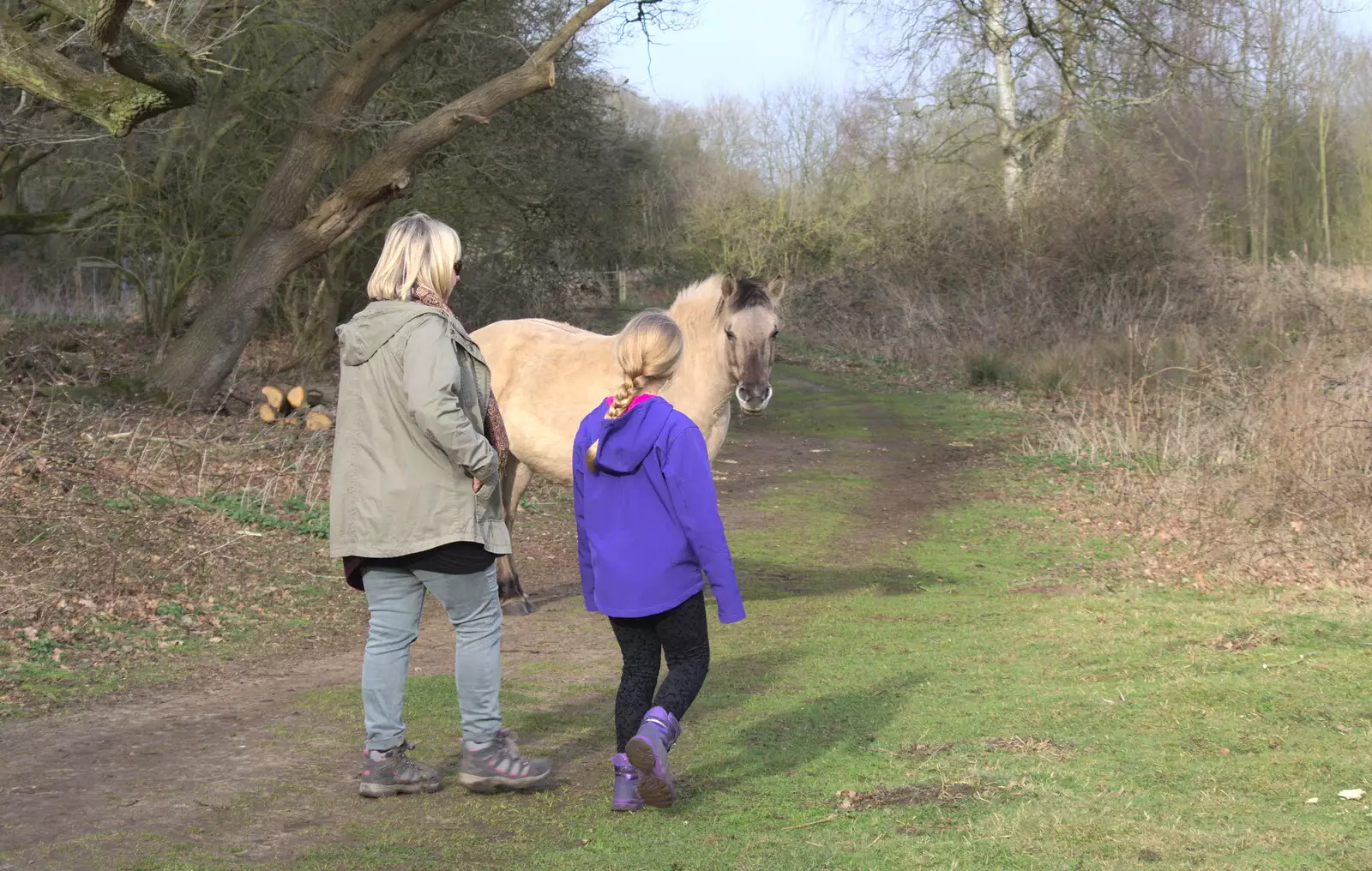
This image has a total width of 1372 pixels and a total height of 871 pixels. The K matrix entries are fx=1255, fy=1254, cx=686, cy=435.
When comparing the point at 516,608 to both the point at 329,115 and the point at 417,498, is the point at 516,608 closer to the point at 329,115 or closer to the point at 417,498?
the point at 417,498

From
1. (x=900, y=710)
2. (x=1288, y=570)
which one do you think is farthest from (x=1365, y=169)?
(x=900, y=710)

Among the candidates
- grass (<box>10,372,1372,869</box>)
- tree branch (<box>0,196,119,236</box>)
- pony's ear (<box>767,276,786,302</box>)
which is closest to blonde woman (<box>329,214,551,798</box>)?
grass (<box>10,372,1372,869</box>)

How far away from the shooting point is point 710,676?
678 centimetres

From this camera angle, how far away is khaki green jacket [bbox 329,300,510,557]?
14.6 feet

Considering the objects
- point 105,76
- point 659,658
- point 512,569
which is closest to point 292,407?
point 105,76

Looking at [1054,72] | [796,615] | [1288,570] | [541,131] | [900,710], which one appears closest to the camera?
[900,710]

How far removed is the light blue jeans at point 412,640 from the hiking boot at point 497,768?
1.7 inches

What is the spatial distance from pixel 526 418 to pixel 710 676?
8.93ft

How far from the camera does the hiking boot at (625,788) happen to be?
445cm

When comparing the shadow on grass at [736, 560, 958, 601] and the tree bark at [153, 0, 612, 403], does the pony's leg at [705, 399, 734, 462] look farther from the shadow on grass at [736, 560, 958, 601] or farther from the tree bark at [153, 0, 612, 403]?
the tree bark at [153, 0, 612, 403]

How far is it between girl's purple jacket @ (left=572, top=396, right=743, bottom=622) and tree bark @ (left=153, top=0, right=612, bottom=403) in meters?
12.0

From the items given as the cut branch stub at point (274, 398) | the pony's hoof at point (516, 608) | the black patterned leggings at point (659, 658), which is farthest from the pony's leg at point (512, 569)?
the cut branch stub at point (274, 398)

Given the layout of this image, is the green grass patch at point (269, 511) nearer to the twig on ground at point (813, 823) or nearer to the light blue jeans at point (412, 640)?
the light blue jeans at point (412, 640)

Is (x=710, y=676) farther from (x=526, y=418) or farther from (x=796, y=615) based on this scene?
(x=526, y=418)
